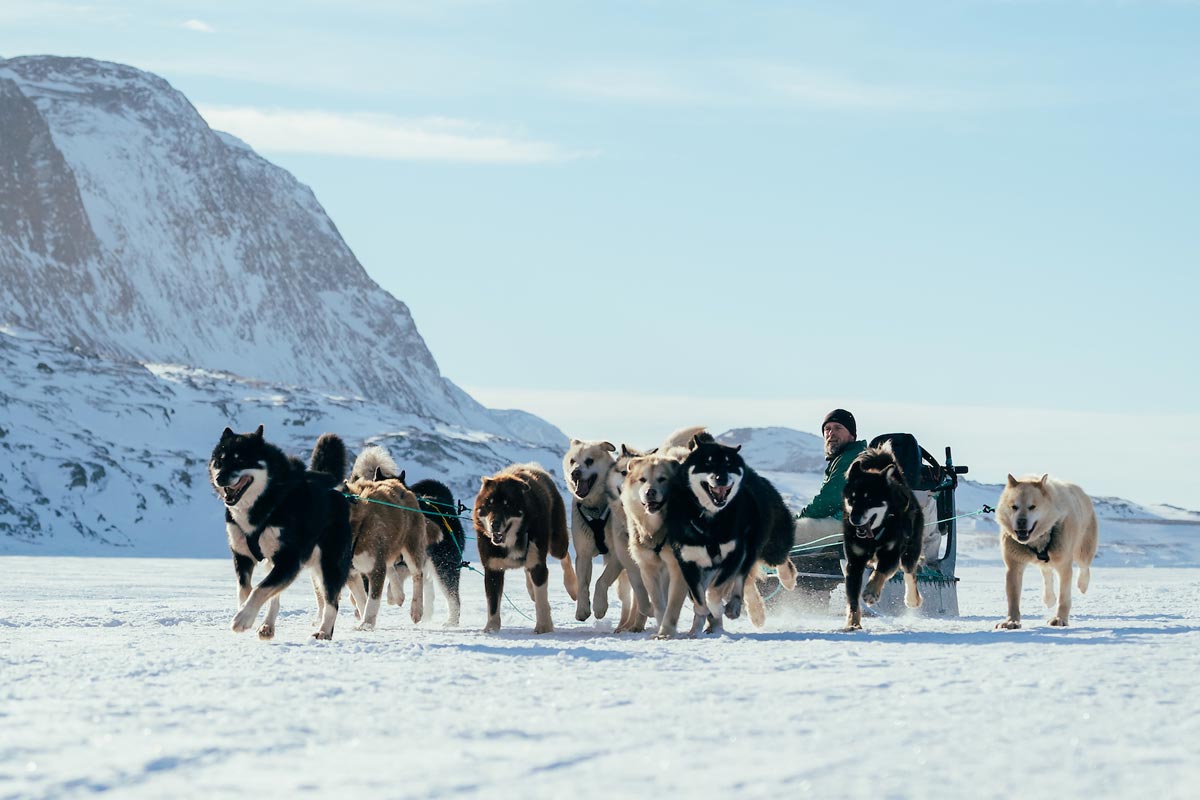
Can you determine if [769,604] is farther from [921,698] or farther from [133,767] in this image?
[133,767]

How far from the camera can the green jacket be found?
10.6m

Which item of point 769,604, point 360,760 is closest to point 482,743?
point 360,760

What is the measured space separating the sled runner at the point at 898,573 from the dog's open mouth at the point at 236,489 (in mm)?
4335

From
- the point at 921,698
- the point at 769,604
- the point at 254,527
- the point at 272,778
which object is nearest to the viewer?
the point at 272,778

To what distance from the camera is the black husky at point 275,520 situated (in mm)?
7988

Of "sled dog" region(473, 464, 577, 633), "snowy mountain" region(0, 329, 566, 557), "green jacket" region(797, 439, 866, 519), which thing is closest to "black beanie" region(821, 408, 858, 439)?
"green jacket" region(797, 439, 866, 519)

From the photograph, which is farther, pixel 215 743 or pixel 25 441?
pixel 25 441

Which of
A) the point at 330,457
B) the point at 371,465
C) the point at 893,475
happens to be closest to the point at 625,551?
the point at 893,475

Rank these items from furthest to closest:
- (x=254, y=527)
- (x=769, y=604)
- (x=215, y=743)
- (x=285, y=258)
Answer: (x=285, y=258) < (x=769, y=604) < (x=254, y=527) < (x=215, y=743)

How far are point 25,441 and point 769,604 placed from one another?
177 ft

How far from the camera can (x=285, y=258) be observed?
193 m

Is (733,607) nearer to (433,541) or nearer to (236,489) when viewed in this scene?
(433,541)

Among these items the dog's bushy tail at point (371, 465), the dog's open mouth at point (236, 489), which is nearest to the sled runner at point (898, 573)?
the dog's bushy tail at point (371, 465)

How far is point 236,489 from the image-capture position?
802 centimetres
